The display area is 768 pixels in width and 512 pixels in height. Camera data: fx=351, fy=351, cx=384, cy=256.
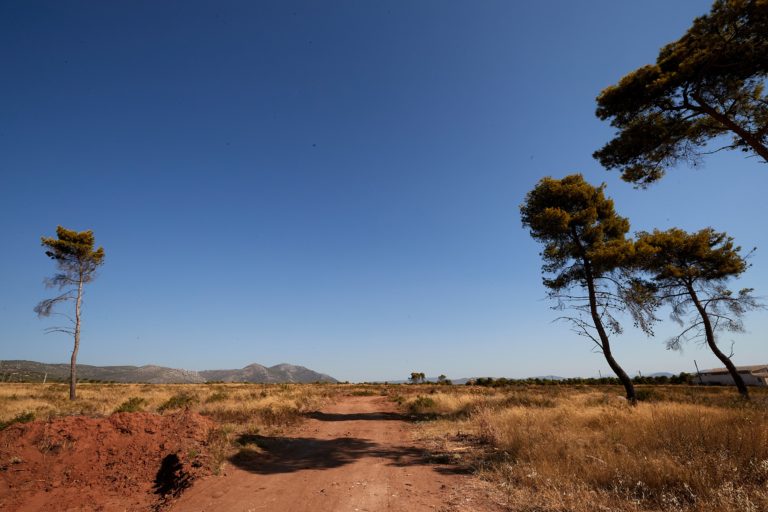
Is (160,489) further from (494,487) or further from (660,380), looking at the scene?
(660,380)

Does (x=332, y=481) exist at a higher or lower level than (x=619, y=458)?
lower

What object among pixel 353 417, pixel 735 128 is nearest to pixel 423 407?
pixel 353 417

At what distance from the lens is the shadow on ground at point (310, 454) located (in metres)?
8.39

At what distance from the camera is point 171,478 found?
289 inches

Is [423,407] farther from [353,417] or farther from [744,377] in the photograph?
[744,377]

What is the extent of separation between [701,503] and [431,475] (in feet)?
15.1

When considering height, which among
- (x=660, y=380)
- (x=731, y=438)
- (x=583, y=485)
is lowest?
(x=660, y=380)

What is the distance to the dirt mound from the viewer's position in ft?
21.6

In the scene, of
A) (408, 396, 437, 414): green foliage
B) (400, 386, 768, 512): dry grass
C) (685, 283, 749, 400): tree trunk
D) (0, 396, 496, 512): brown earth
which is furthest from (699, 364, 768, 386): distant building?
(0, 396, 496, 512): brown earth

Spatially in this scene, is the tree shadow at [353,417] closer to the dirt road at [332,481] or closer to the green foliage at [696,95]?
the dirt road at [332,481]

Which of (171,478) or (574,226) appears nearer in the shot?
(171,478)

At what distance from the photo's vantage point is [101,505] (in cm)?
632

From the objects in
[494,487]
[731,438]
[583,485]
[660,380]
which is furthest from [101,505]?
[660,380]

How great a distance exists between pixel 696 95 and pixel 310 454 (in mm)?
14922
